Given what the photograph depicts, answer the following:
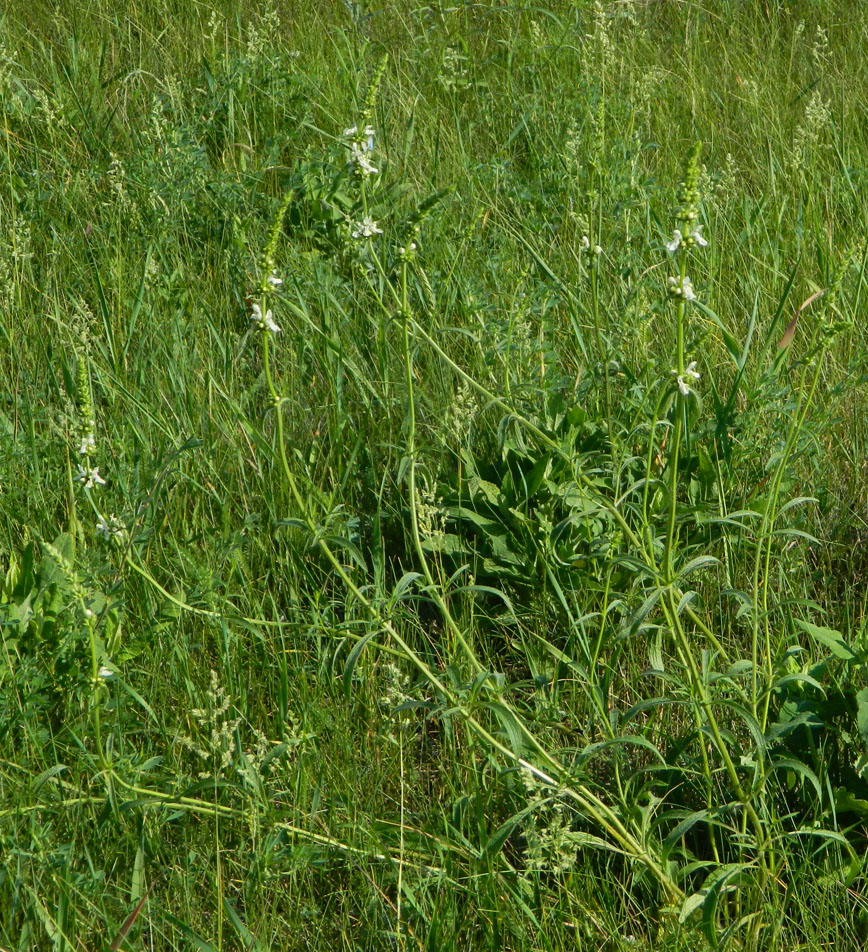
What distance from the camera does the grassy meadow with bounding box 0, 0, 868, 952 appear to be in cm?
163

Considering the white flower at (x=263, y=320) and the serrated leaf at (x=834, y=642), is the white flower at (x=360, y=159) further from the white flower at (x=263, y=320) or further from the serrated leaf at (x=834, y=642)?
the serrated leaf at (x=834, y=642)

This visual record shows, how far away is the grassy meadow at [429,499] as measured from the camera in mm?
1626

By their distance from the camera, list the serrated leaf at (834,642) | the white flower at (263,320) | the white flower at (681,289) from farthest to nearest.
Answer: the serrated leaf at (834,642)
the white flower at (263,320)
the white flower at (681,289)

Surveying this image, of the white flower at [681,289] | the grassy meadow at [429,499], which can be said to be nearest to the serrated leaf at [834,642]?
the grassy meadow at [429,499]

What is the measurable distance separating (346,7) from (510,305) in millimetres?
2143

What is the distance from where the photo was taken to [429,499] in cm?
184

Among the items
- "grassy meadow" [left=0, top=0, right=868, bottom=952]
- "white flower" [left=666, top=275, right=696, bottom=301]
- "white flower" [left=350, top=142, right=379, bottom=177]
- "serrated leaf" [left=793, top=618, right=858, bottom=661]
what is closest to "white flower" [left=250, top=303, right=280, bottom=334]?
"grassy meadow" [left=0, top=0, right=868, bottom=952]

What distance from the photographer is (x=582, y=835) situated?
1.62m

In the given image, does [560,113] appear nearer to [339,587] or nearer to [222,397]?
[222,397]

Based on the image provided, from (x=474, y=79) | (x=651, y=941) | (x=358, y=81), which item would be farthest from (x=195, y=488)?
(x=474, y=79)

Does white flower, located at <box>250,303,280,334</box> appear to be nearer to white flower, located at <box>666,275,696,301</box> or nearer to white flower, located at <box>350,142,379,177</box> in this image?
white flower, located at <box>350,142,379,177</box>

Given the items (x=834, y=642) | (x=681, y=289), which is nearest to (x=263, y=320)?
(x=681, y=289)

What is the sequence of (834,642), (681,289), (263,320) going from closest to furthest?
(681,289) → (263,320) → (834,642)

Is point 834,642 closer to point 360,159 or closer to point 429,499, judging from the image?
point 429,499
